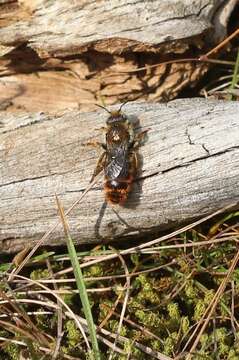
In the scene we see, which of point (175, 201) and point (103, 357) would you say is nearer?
point (103, 357)

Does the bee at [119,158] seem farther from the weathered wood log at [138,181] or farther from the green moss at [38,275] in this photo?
the green moss at [38,275]

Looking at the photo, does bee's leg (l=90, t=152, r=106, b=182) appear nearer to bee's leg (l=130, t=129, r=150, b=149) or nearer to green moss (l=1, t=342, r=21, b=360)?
bee's leg (l=130, t=129, r=150, b=149)

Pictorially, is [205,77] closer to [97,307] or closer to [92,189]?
[92,189]

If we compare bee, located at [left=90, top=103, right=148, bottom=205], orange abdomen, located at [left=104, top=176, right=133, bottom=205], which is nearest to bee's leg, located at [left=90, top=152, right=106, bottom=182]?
bee, located at [left=90, top=103, right=148, bottom=205]

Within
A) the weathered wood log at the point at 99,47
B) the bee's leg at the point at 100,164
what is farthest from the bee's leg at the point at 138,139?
the weathered wood log at the point at 99,47

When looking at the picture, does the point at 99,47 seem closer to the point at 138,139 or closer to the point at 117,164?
the point at 138,139

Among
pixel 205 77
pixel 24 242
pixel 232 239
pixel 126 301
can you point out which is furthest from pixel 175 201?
pixel 205 77
